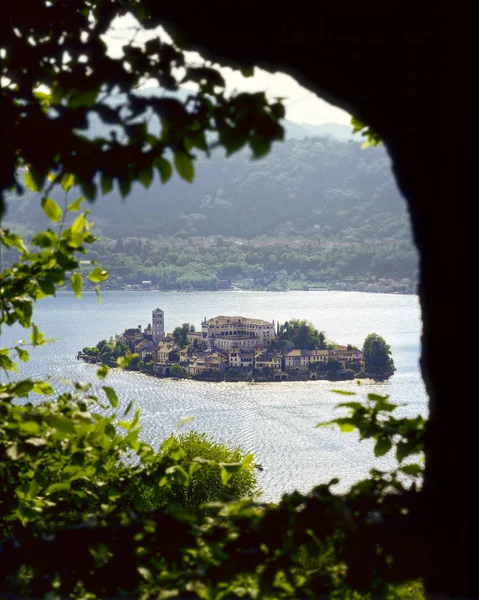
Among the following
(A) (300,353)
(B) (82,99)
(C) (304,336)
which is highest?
(B) (82,99)

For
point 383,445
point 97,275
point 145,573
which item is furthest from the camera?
point 97,275

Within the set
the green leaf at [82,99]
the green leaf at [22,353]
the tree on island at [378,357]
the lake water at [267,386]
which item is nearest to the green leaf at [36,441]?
the green leaf at [82,99]

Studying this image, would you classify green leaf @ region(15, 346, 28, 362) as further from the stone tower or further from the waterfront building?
the waterfront building

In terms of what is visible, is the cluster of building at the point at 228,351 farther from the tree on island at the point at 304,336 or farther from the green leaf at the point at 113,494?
the green leaf at the point at 113,494

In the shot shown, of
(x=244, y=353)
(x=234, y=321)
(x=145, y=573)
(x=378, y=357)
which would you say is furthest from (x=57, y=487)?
(x=234, y=321)

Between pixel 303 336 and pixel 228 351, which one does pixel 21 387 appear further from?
pixel 303 336

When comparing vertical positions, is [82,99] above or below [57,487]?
above
